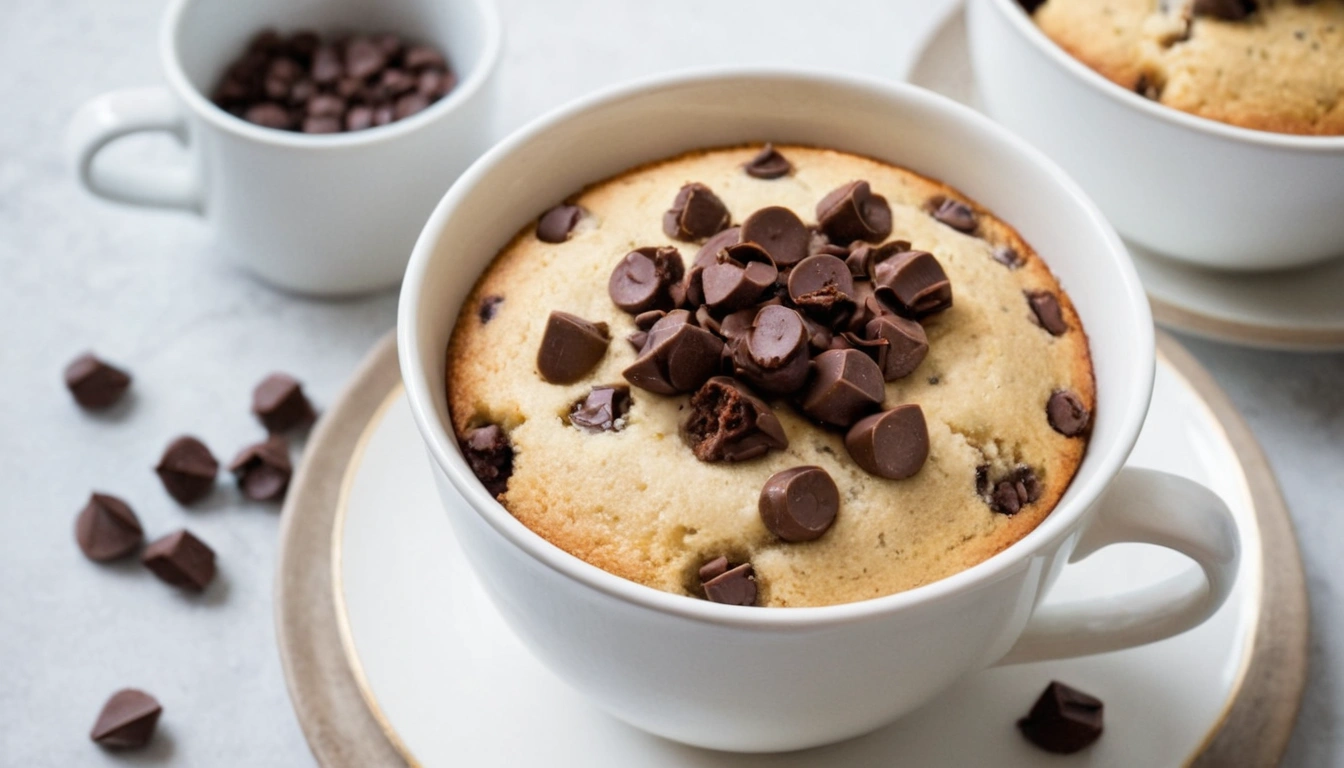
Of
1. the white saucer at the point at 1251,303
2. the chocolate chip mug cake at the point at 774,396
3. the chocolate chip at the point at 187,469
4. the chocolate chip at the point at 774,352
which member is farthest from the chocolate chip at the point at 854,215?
the chocolate chip at the point at 187,469

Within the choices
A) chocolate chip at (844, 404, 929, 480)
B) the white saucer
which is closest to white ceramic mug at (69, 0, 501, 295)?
chocolate chip at (844, 404, 929, 480)

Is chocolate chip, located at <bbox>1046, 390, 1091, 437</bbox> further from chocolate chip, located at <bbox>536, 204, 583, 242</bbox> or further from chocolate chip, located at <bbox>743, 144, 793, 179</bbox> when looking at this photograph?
chocolate chip, located at <bbox>536, 204, 583, 242</bbox>

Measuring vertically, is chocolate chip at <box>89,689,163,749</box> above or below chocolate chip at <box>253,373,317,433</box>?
below

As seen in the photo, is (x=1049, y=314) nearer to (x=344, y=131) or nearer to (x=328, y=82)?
(x=344, y=131)

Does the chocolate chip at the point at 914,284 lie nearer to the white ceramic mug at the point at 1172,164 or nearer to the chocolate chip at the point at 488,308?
the chocolate chip at the point at 488,308

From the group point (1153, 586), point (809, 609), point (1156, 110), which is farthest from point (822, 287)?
point (1156, 110)

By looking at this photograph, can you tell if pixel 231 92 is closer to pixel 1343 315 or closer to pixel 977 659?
pixel 977 659
